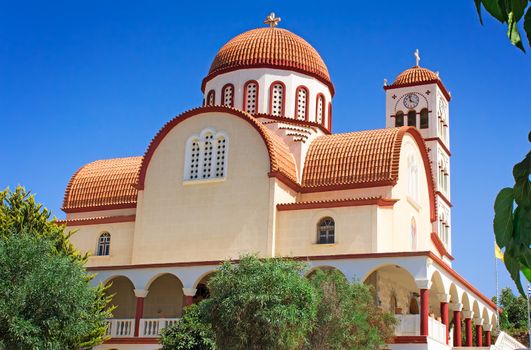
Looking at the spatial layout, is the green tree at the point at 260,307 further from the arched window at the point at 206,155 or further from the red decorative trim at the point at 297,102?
the red decorative trim at the point at 297,102

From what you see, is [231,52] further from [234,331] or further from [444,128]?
[444,128]

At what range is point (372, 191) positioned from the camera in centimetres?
2600

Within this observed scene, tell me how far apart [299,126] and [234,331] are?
44.6 ft

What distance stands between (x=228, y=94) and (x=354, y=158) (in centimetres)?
699

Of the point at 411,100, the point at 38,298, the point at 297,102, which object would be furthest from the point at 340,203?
the point at 411,100

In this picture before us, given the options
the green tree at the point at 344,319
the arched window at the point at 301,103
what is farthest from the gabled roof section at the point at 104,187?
the green tree at the point at 344,319

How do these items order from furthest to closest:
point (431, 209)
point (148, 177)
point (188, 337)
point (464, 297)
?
1. point (431, 209)
2. point (148, 177)
3. point (464, 297)
4. point (188, 337)

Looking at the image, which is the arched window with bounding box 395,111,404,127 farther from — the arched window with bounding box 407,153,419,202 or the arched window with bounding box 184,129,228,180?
the arched window with bounding box 184,129,228,180

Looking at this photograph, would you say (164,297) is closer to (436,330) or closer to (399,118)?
(436,330)

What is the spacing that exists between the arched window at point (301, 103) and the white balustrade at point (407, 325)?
1066 centimetres

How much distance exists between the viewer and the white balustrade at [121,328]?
25.6 m

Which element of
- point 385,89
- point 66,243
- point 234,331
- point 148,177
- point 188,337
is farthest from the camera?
point 385,89

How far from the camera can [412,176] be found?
93.8 ft

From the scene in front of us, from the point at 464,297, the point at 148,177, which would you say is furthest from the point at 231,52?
the point at 464,297
